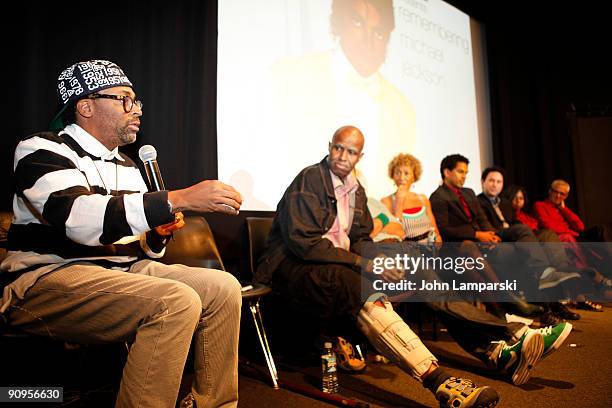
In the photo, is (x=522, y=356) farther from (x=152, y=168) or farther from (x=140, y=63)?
(x=140, y=63)

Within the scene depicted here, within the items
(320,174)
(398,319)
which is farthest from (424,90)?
(398,319)

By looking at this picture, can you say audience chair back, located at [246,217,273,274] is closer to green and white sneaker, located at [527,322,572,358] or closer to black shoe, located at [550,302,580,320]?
green and white sneaker, located at [527,322,572,358]

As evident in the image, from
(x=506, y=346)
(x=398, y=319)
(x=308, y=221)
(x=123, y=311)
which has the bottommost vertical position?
(x=506, y=346)

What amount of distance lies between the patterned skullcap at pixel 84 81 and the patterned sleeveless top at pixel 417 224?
234cm

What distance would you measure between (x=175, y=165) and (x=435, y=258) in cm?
184

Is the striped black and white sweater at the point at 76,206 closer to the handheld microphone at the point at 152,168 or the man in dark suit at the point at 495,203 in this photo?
the handheld microphone at the point at 152,168

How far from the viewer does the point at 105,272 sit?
1295 mm

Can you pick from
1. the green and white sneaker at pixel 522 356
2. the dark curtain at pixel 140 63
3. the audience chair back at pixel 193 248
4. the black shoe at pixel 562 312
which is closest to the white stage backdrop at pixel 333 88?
the dark curtain at pixel 140 63

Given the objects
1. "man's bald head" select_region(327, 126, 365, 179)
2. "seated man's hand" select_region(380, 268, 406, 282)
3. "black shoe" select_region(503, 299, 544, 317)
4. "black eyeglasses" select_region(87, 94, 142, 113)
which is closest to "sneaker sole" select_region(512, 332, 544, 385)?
"seated man's hand" select_region(380, 268, 406, 282)

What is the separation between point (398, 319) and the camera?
1.83m

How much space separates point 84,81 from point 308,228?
1.13 meters

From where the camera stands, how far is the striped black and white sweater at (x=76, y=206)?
46.7 inches

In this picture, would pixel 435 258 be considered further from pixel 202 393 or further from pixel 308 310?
pixel 202 393

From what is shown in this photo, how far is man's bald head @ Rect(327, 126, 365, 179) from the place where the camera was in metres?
2.44
